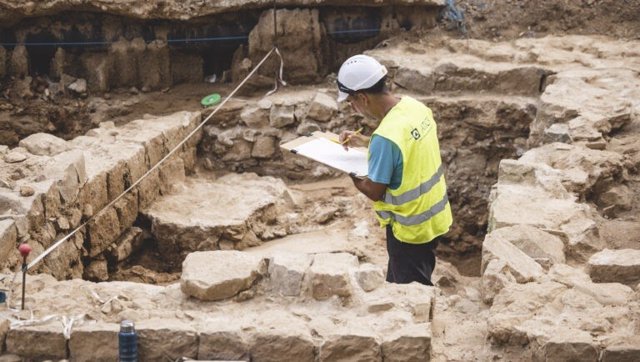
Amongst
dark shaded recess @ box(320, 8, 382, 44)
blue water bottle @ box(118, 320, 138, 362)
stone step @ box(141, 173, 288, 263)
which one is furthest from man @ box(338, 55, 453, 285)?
dark shaded recess @ box(320, 8, 382, 44)

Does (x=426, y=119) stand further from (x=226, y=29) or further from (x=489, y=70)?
(x=226, y=29)

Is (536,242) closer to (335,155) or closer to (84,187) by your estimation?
(335,155)

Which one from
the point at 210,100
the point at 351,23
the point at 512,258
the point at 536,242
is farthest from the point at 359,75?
the point at 351,23

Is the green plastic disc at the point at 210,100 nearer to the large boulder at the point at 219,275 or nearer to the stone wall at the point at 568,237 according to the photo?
the stone wall at the point at 568,237

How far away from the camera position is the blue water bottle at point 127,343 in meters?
4.64

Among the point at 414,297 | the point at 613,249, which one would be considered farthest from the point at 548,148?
the point at 414,297

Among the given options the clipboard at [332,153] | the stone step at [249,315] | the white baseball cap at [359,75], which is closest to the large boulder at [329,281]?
the stone step at [249,315]

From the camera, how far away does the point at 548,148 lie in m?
7.47

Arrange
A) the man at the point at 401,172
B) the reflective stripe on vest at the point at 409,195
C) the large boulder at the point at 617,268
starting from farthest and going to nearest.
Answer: the reflective stripe on vest at the point at 409,195 < the man at the point at 401,172 < the large boulder at the point at 617,268

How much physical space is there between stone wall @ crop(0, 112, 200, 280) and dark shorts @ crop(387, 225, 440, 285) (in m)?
2.39

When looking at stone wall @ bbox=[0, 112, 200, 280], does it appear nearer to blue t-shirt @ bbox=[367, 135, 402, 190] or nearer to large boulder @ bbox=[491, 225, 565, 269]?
blue t-shirt @ bbox=[367, 135, 402, 190]

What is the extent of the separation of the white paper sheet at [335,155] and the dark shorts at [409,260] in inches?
16.4

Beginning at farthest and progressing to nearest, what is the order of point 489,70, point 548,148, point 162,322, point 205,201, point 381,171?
point 489,70, point 205,201, point 548,148, point 381,171, point 162,322

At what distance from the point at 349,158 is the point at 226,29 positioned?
186 inches
